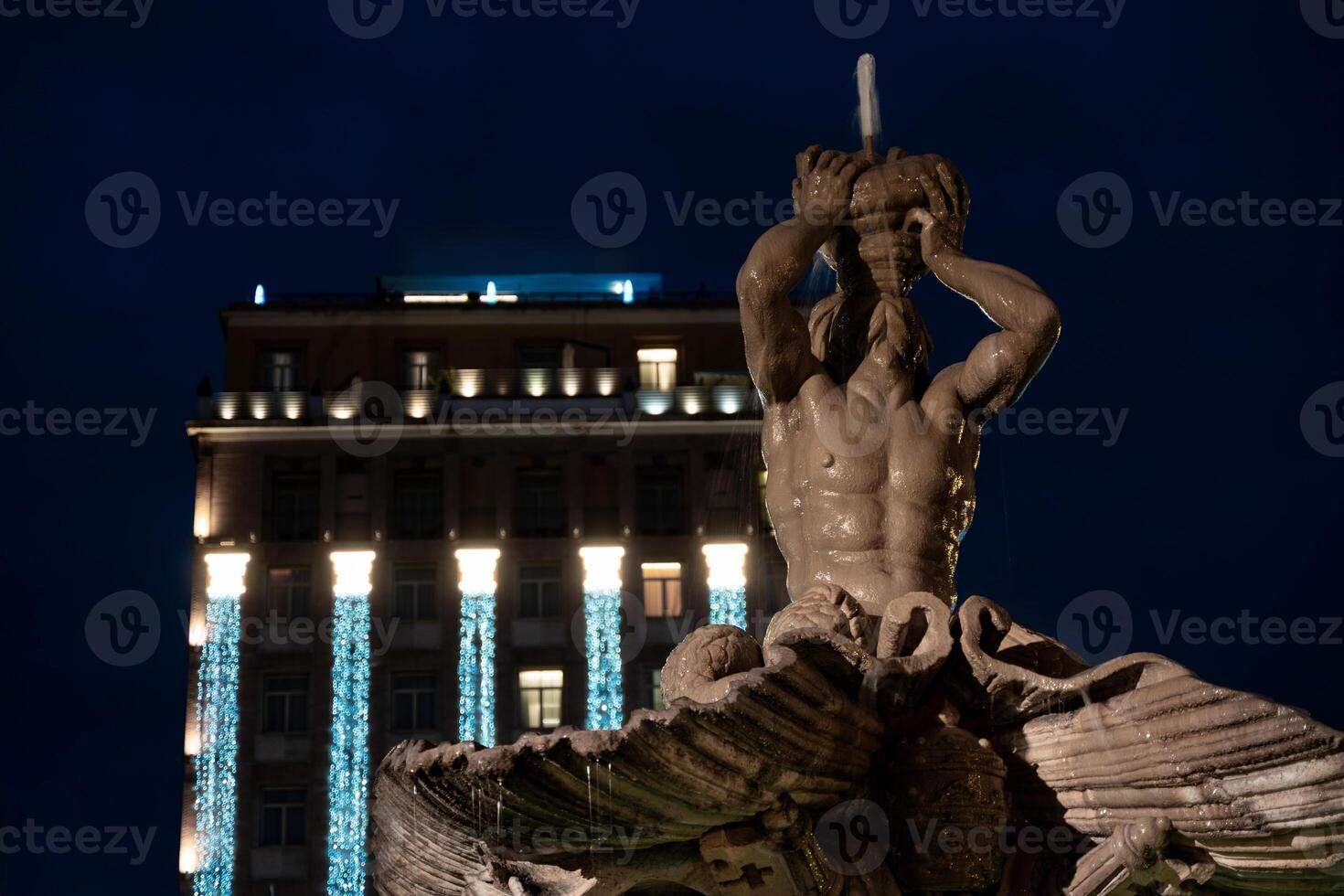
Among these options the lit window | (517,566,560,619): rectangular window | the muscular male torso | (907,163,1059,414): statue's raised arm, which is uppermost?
the lit window

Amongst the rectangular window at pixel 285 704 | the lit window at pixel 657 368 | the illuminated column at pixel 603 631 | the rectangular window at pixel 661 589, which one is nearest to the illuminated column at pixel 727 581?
the rectangular window at pixel 661 589

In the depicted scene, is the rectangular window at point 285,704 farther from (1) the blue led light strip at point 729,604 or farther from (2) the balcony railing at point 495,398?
(1) the blue led light strip at point 729,604

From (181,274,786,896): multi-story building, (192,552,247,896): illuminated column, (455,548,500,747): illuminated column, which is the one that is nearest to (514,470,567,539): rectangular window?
(181,274,786,896): multi-story building

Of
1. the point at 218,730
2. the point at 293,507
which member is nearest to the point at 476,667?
the point at 218,730

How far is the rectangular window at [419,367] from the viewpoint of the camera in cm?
5478

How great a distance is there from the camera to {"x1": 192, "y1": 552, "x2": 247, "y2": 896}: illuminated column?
48.7 metres

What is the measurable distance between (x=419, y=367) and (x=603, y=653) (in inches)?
400

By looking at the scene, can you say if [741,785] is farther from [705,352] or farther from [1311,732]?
[705,352]

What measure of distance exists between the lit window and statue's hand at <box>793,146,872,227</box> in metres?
45.8

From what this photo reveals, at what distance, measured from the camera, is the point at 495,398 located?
177ft

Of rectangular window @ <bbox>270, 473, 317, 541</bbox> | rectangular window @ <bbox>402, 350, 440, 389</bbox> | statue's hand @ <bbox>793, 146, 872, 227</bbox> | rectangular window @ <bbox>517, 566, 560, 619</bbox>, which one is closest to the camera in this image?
statue's hand @ <bbox>793, 146, 872, 227</bbox>

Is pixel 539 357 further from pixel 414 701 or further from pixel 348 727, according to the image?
pixel 348 727

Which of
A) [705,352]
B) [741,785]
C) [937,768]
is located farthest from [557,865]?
[705,352]

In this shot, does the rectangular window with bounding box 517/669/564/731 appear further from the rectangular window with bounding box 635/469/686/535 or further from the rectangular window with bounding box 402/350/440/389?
the rectangular window with bounding box 402/350/440/389
